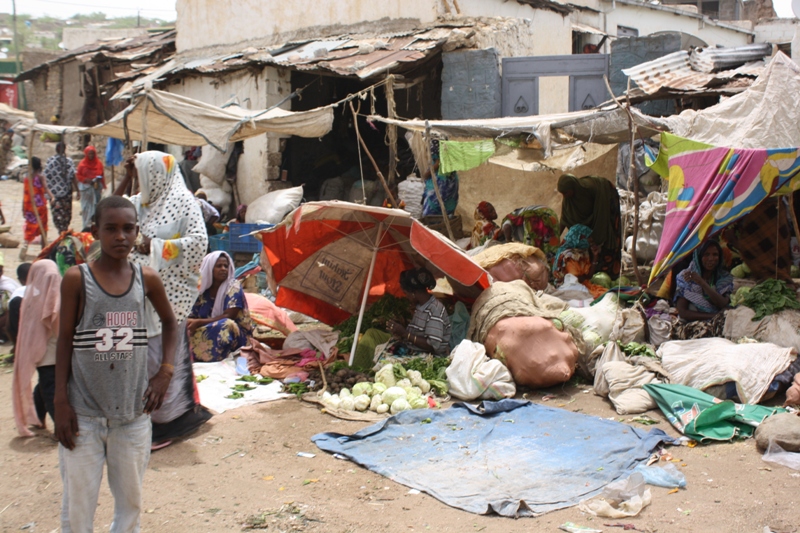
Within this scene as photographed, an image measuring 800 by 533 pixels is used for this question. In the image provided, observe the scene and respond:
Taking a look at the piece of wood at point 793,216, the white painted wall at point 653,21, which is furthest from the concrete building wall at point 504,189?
the white painted wall at point 653,21

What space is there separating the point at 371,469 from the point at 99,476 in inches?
68.5

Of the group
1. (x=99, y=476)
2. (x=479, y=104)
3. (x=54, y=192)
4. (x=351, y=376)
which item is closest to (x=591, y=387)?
(x=351, y=376)

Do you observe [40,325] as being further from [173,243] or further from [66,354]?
[66,354]

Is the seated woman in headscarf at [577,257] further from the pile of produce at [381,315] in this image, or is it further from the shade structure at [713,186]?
the shade structure at [713,186]

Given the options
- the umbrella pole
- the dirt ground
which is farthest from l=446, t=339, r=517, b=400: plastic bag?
the dirt ground

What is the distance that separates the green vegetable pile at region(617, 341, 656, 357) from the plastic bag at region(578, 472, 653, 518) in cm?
210

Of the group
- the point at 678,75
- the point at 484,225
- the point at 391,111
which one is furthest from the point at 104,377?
the point at 678,75

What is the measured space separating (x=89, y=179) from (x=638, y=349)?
960 centimetres

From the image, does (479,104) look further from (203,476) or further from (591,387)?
(203,476)

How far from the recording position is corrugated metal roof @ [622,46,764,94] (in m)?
8.18

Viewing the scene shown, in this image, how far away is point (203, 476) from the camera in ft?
13.2

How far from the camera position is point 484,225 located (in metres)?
9.27

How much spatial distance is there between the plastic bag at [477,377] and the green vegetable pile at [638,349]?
3.26 ft

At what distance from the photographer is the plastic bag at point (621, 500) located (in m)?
3.46
